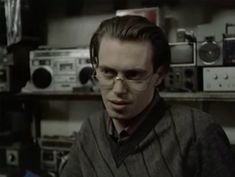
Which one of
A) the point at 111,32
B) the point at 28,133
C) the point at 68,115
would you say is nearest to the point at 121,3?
the point at 68,115

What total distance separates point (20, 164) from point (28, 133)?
0.29m

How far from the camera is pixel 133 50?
768 millimetres

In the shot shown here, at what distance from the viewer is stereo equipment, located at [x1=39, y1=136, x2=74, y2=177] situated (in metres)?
2.19

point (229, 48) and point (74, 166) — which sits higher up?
point (229, 48)

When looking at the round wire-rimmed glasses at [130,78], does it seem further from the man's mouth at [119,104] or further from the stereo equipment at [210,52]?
the stereo equipment at [210,52]

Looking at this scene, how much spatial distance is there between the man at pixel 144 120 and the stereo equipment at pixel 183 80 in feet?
3.09

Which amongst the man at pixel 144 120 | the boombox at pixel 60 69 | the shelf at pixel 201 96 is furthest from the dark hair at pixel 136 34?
the boombox at pixel 60 69

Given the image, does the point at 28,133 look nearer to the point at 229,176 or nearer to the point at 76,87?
the point at 76,87

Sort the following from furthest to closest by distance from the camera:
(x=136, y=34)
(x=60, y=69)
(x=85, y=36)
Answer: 1. (x=85, y=36)
2. (x=60, y=69)
3. (x=136, y=34)

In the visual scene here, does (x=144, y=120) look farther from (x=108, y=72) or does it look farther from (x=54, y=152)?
(x=54, y=152)

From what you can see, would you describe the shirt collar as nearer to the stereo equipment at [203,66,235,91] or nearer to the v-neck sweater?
the v-neck sweater

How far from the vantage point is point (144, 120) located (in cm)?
86

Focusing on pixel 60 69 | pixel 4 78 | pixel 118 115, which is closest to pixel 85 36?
pixel 60 69

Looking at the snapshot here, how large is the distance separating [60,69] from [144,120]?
4.35 feet
